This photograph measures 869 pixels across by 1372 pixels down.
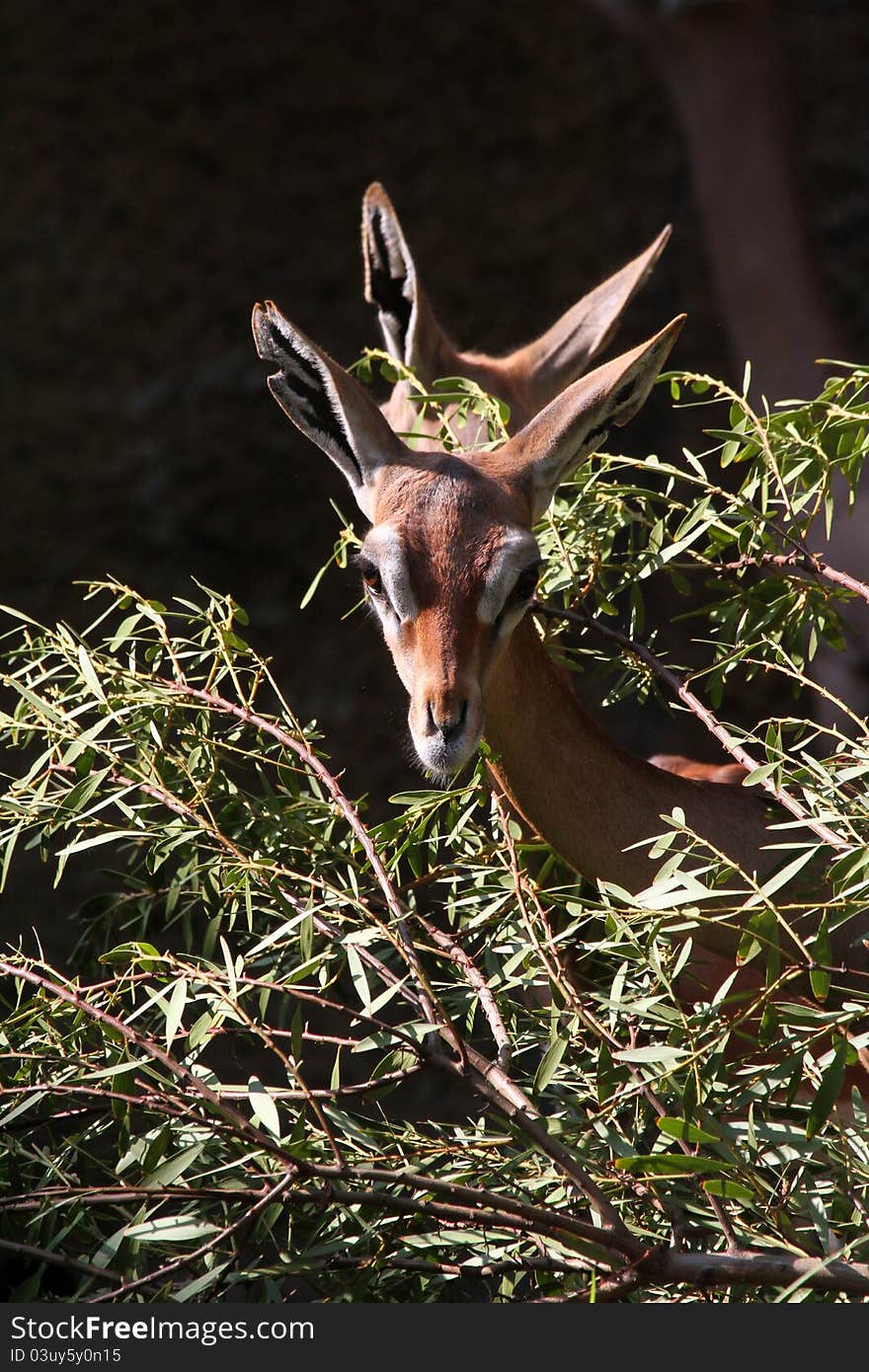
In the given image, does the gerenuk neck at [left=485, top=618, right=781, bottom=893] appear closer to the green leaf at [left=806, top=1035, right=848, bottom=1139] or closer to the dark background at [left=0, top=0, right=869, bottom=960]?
the green leaf at [left=806, top=1035, right=848, bottom=1139]

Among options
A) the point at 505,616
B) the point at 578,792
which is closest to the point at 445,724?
the point at 505,616

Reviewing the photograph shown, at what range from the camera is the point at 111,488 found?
502cm

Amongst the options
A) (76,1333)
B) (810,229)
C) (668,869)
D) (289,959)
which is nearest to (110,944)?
(289,959)

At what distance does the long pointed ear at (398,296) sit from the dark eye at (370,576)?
1198 mm

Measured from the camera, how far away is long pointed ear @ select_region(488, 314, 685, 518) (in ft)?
5.34

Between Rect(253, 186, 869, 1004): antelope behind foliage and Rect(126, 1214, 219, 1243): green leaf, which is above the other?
Rect(253, 186, 869, 1004): antelope behind foliage

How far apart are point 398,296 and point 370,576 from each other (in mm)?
1424

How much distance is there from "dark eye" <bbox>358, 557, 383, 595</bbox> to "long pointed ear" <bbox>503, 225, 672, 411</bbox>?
137cm

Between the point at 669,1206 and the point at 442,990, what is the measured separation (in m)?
0.61

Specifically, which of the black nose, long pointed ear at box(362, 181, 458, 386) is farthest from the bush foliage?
long pointed ear at box(362, 181, 458, 386)

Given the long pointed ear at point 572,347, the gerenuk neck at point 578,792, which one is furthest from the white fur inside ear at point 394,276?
the gerenuk neck at point 578,792

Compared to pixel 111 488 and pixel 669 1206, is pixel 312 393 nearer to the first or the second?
pixel 669 1206

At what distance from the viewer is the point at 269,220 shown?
543 centimetres

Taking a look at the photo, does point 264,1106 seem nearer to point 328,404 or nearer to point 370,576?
point 370,576
